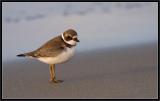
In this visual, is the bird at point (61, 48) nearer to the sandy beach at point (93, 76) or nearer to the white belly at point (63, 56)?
the white belly at point (63, 56)

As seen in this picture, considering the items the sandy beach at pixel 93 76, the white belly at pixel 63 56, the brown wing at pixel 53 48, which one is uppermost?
the brown wing at pixel 53 48

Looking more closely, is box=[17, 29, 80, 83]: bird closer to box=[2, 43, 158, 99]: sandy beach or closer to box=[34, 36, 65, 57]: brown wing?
box=[34, 36, 65, 57]: brown wing

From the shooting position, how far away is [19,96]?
4891 mm

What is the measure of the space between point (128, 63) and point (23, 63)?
120 centimetres

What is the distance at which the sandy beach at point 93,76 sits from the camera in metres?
4.89

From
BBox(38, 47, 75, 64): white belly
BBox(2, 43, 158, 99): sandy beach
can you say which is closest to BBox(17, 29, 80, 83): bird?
BBox(38, 47, 75, 64): white belly

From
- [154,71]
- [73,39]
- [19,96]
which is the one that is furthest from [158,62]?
[19,96]

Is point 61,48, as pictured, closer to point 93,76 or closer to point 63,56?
point 63,56

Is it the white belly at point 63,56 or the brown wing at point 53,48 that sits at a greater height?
the brown wing at point 53,48

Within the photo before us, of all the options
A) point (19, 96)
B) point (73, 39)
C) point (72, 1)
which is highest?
point (72, 1)

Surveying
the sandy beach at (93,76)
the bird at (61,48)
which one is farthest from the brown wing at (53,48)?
the sandy beach at (93,76)

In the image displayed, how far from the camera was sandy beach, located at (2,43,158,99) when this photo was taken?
16.0ft

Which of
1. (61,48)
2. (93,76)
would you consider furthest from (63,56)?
(93,76)

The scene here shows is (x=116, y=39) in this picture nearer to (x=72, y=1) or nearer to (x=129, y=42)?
(x=129, y=42)
